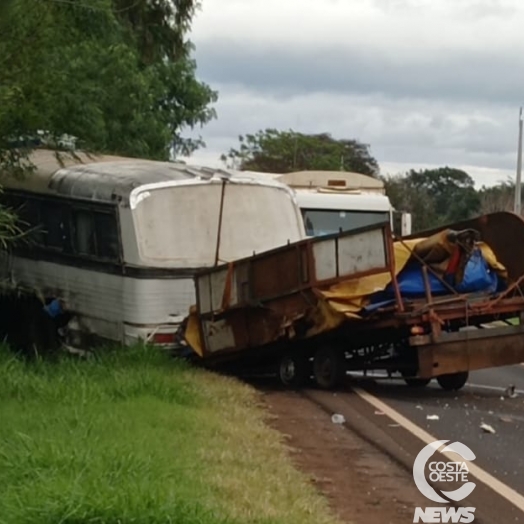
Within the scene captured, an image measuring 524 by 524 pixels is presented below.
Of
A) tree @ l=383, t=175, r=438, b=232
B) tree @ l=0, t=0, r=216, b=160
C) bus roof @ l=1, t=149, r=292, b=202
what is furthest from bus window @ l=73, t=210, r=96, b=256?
tree @ l=383, t=175, r=438, b=232

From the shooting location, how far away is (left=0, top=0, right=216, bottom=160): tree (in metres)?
15.0

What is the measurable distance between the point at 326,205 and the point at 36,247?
18.6ft

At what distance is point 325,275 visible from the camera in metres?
15.0

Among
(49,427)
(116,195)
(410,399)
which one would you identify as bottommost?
(410,399)

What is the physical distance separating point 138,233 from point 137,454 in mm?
8335

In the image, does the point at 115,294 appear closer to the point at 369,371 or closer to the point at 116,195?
the point at 116,195

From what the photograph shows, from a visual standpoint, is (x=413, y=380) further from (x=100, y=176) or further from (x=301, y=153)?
(x=301, y=153)

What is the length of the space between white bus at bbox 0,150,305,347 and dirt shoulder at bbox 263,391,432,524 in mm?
3727

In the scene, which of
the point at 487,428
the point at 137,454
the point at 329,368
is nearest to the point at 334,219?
the point at 329,368

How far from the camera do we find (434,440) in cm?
1194

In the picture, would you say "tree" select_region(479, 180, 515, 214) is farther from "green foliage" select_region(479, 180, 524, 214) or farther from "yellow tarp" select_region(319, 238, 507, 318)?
"yellow tarp" select_region(319, 238, 507, 318)

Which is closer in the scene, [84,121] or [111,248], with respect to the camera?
[111,248]

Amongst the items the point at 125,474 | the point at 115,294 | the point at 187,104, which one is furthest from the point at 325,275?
the point at 187,104

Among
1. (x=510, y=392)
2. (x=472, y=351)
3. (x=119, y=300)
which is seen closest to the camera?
(x=472, y=351)
